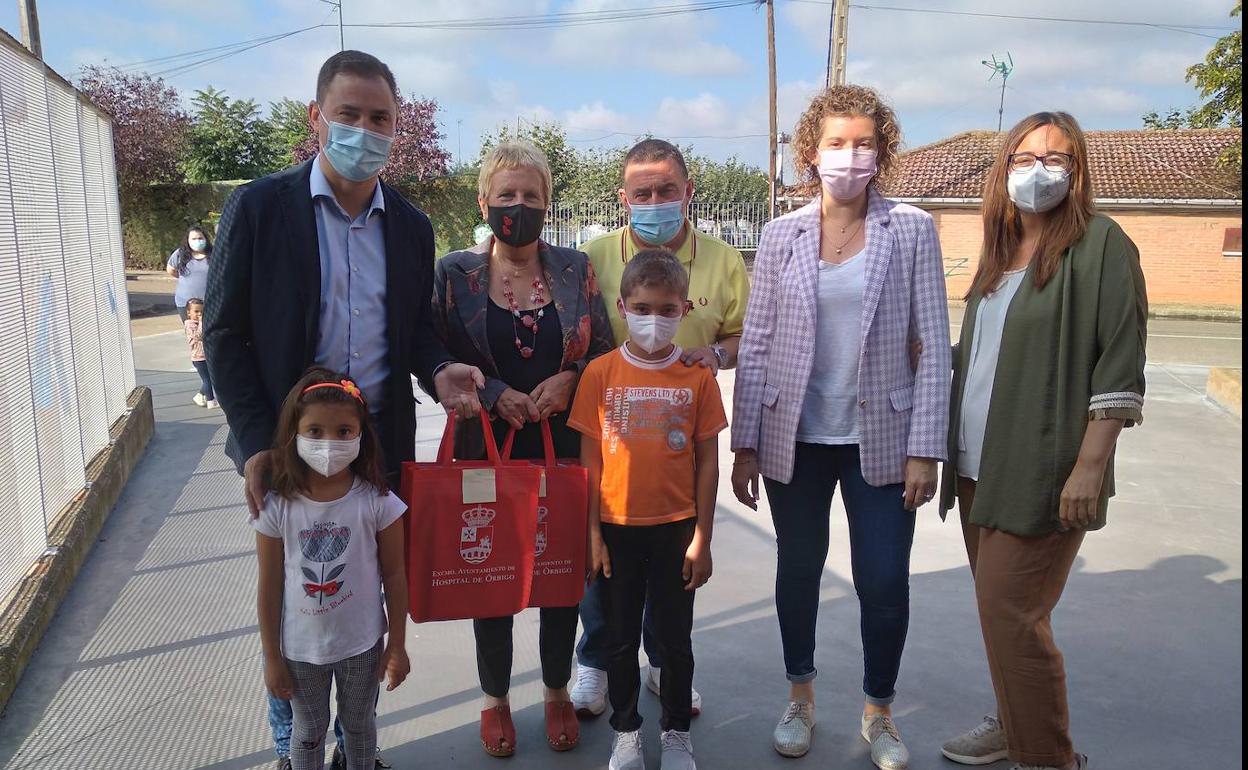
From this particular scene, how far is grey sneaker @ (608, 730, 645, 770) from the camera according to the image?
2.58 m

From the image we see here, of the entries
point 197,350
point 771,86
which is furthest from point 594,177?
point 197,350

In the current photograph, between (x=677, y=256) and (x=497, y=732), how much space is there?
63.5 inches

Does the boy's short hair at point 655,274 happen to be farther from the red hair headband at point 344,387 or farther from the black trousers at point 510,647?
the black trousers at point 510,647

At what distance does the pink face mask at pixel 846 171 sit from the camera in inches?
102

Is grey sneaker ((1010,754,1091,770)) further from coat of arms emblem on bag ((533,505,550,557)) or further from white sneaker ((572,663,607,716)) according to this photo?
coat of arms emblem on bag ((533,505,550,557))

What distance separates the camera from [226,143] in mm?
25484

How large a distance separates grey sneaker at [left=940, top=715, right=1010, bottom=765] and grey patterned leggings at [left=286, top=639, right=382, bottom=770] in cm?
176

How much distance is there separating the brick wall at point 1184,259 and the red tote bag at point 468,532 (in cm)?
2112

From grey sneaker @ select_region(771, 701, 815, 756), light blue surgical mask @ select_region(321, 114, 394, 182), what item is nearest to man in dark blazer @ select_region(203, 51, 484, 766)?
light blue surgical mask @ select_region(321, 114, 394, 182)

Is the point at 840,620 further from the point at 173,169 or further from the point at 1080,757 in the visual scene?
the point at 173,169

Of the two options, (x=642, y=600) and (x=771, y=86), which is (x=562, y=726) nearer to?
(x=642, y=600)

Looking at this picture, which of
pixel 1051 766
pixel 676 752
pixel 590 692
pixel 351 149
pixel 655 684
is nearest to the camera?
pixel 351 149

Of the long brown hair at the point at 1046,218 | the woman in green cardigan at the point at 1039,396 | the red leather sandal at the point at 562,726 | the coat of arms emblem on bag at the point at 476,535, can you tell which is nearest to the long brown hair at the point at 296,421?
the coat of arms emblem on bag at the point at 476,535

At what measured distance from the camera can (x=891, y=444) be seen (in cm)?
257
